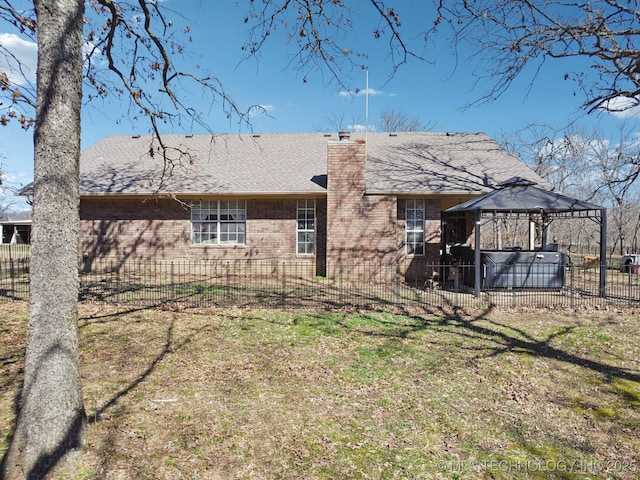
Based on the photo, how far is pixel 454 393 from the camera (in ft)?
17.4

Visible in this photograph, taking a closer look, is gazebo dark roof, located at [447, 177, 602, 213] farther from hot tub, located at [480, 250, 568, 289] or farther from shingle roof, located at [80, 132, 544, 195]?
shingle roof, located at [80, 132, 544, 195]

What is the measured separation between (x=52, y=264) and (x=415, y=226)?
12.3 m

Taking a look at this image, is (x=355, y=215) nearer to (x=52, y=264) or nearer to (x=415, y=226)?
(x=415, y=226)

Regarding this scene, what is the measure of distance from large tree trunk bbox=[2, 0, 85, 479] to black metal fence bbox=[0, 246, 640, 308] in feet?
18.2

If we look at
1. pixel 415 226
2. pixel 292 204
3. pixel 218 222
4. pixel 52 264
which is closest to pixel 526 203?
pixel 415 226

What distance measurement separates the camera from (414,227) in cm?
1440

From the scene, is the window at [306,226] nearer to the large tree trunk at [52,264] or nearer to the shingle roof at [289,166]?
the shingle roof at [289,166]

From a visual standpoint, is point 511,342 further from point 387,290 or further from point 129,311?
point 129,311

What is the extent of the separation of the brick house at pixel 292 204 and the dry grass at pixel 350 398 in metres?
5.84

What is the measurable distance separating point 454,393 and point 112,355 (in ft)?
17.5

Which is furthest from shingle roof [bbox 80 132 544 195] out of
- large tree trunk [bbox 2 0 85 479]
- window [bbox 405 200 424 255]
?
large tree trunk [bbox 2 0 85 479]

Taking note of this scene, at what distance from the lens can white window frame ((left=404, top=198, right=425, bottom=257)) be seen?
14344 millimetres

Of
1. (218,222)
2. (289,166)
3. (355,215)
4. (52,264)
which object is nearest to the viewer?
(52,264)

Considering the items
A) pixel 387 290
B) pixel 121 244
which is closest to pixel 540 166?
pixel 387 290
